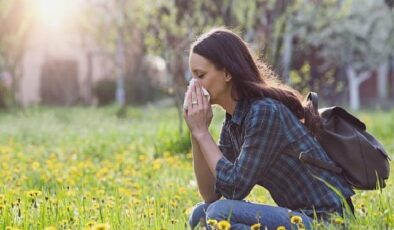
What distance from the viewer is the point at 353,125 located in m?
3.32

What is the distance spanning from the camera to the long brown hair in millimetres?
3176

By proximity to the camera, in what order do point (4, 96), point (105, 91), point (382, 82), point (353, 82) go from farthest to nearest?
point (382, 82) < point (105, 91) < point (353, 82) < point (4, 96)

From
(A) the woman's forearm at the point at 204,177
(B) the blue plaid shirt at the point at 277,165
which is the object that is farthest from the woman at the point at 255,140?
(A) the woman's forearm at the point at 204,177

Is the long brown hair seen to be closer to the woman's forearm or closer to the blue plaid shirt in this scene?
the blue plaid shirt

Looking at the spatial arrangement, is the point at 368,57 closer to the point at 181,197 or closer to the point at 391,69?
the point at 391,69

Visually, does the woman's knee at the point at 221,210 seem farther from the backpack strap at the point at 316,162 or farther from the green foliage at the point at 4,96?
the green foliage at the point at 4,96

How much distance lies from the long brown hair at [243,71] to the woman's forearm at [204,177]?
1.46 ft

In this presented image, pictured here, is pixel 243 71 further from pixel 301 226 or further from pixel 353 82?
pixel 353 82

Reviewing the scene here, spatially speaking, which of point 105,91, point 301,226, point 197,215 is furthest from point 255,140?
point 105,91

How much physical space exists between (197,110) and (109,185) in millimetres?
2275

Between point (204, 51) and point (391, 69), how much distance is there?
30.6 meters

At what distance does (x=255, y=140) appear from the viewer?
311cm

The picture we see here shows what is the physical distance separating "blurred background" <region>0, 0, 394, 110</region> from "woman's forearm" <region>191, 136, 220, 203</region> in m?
5.58

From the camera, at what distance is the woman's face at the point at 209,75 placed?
3193 mm
